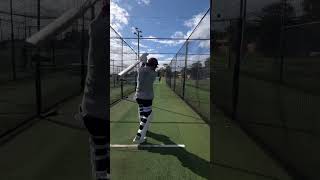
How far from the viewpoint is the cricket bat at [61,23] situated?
2.81 m

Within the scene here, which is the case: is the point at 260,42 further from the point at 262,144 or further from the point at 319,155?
the point at 319,155

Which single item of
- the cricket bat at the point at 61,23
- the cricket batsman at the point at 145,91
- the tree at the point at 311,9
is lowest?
the cricket batsman at the point at 145,91

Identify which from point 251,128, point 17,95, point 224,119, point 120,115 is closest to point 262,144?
point 251,128

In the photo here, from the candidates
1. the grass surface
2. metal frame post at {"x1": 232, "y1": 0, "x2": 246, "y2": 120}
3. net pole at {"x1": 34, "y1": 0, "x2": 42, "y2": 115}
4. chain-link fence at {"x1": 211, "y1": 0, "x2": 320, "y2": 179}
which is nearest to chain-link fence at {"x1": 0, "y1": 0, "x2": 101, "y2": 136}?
net pole at {"x1": 34, "y1": 0, "x2": 42, "y2": 115}

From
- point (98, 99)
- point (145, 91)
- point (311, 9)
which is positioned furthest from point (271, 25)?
point (145, 91)

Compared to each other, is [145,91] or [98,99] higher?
[98,99]

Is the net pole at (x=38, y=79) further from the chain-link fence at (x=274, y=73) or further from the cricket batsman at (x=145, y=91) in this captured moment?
the cricket batsman at (x=145, y=91)

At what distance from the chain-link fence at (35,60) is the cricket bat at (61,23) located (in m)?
0.03

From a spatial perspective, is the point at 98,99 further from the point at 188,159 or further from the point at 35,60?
the point at 188,159

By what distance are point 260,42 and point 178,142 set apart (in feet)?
10.5

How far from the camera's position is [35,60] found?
297 cm

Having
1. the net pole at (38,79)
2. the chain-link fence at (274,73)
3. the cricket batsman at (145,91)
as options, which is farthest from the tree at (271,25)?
the cricket batsman at (145,91)

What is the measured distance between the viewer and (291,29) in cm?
441

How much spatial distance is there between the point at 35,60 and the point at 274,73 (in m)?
2.78
